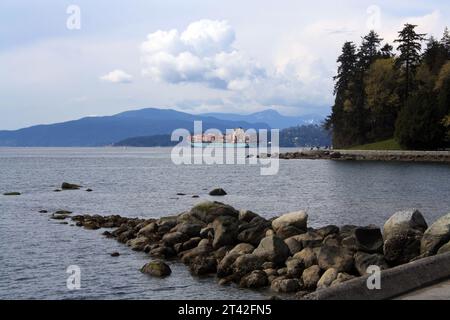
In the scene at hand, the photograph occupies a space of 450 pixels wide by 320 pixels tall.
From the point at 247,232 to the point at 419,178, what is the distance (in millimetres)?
46475

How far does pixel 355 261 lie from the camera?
59.6ft

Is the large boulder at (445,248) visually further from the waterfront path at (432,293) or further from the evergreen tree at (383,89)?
the evergreen tree at (383,89)

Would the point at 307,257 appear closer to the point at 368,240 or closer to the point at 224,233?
the point at 368,240

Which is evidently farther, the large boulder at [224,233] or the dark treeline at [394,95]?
the dark treeline at [394,95]

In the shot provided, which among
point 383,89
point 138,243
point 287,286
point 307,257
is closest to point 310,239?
point 307,257

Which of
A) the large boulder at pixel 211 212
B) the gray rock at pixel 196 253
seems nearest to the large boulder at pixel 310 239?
the gray rock at pixel 196 253

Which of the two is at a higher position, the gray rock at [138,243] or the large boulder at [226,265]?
the large boulder at [226,265]

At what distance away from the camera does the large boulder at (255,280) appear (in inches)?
727

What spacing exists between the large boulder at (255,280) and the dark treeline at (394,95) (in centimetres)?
7763

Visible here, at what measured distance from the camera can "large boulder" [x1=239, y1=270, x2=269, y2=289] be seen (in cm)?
1845

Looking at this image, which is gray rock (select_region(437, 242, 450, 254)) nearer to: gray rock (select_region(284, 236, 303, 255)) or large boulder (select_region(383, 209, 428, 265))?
large boulder (select_region(383, 209, 428, 265))

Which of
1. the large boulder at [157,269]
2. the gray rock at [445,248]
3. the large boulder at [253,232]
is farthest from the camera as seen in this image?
the large boulder at [253,232]

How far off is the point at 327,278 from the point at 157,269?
6.45 m
